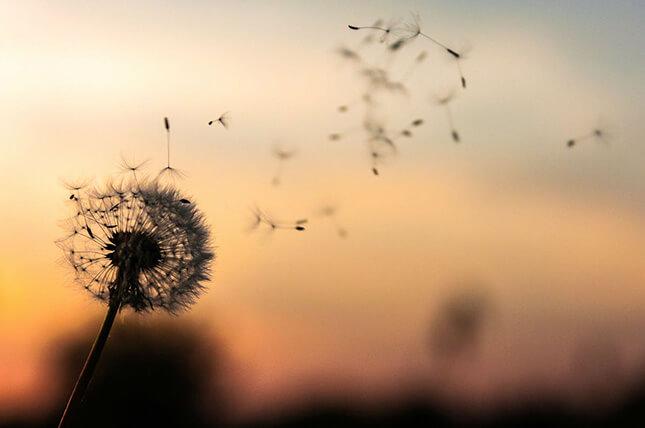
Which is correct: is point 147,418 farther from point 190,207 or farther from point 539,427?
point 190,207

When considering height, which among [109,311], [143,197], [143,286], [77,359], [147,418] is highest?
[77,359]

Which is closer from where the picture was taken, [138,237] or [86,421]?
[138,237]

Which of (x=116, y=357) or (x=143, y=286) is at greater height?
(x=116, y=357)

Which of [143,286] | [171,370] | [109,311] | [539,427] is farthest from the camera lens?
[171,370]

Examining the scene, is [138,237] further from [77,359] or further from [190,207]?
[77,359]

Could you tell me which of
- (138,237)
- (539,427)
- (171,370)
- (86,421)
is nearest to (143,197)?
(138,237)

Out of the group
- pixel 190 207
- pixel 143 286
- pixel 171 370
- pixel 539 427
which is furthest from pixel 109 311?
Result: pixel 171 370

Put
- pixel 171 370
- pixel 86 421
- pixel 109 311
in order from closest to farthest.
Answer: pixel 109 311 < pixel 86 421 < pixel 171 370
